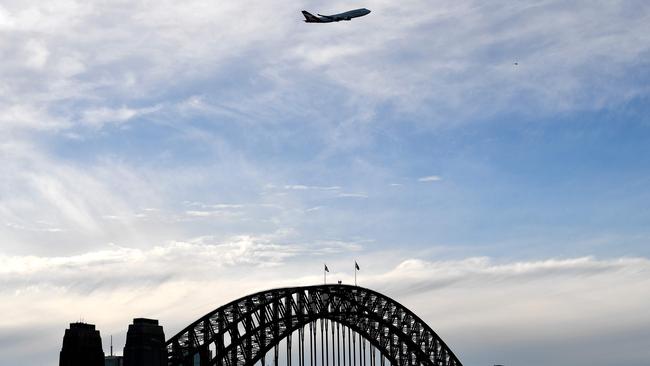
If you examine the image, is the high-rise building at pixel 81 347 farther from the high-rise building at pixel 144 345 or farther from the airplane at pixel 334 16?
the airplane at pixel 334 16

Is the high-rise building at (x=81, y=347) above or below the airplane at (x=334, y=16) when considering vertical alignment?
below

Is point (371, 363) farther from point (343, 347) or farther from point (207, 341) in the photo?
point (207, 341)

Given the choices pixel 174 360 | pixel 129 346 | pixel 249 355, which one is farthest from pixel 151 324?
pixel 249 355

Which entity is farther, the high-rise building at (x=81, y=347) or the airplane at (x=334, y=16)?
the airplane at (x=334, y=16)

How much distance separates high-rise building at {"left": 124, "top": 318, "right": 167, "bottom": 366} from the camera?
99438mm

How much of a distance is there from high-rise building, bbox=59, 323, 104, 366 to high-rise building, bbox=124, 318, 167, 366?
2815 millimetres

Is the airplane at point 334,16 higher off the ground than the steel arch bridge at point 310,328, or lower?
higher

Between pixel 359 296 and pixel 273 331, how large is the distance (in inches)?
803

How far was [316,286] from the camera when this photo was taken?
127 m

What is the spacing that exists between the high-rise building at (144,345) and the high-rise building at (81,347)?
2815mm

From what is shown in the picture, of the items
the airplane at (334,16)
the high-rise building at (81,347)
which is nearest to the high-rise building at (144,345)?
the high-rise building at (81,347)

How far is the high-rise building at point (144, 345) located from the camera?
326ft

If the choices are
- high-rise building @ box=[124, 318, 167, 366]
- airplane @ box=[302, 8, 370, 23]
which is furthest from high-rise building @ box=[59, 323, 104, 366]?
airplane @ box=[302, 8, 370, 23]

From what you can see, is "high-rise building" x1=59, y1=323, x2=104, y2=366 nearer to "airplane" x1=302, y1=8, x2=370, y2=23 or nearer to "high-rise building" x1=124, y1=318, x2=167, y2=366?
"high-rise building" x1=124, y1=318, x2=167, y2=366
